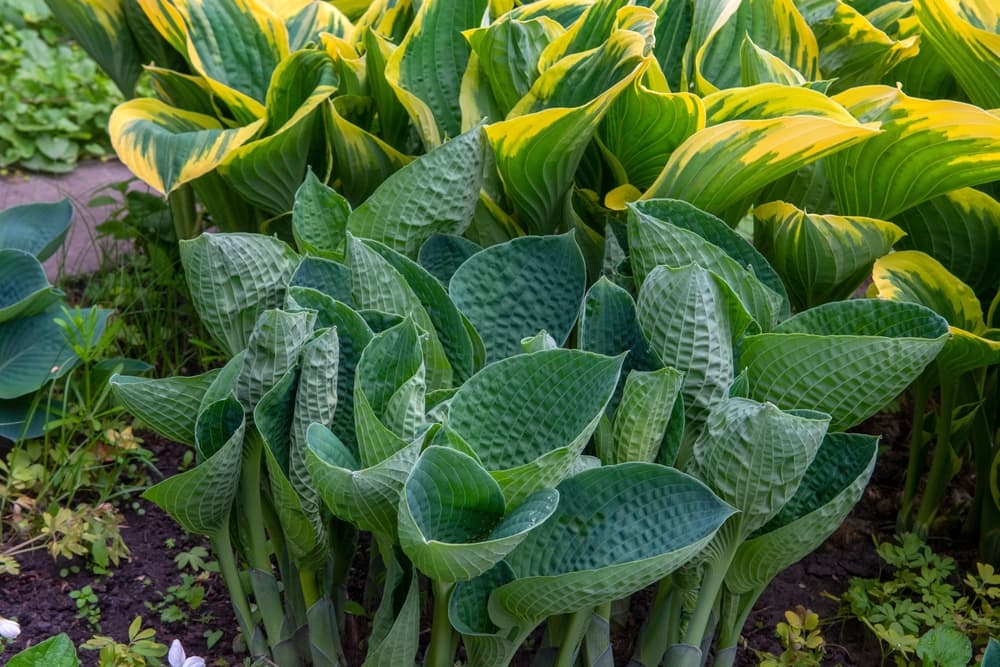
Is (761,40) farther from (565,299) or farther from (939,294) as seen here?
(565,299)

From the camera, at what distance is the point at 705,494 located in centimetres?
111

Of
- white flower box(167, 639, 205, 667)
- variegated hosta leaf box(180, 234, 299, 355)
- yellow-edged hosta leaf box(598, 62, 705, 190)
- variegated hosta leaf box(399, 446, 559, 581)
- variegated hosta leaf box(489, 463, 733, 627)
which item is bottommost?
white flower box(167, 639, 205, 667)

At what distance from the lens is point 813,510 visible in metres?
1.24

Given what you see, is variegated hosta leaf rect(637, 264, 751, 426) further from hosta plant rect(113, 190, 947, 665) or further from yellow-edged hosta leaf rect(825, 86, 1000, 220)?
yellow-edged hosta leaf rect(825, 86, 1000, 220)

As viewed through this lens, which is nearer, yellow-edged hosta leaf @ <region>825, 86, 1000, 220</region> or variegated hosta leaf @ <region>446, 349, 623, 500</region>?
variegated hosta leaf @ <region>446, 349, 623, 500</region>

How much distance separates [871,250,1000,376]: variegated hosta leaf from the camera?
1.49 metres

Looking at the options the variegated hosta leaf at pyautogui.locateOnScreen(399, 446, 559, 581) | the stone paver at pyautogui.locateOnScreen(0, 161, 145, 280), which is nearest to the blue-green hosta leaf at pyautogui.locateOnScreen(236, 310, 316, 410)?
the variegated hosta leaf at pyautogui.locateOnScreen(399, 446, 559, 581)

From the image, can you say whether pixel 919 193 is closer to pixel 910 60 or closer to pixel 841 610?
pixel 910 60

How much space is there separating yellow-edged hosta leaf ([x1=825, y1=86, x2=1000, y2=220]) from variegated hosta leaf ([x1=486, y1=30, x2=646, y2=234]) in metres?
0.33

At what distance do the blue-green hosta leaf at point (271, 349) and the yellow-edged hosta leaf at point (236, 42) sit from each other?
71 cm

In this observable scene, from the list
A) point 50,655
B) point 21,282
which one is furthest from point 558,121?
point 21,282

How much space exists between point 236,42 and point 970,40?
1.20 m

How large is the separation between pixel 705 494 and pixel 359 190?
3.10 feet

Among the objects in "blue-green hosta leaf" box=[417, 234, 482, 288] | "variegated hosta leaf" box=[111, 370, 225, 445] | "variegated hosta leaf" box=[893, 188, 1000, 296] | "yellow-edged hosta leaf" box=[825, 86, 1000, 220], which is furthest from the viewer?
"variegated hosta leaf" box=[893, 188, 1000, 296]
